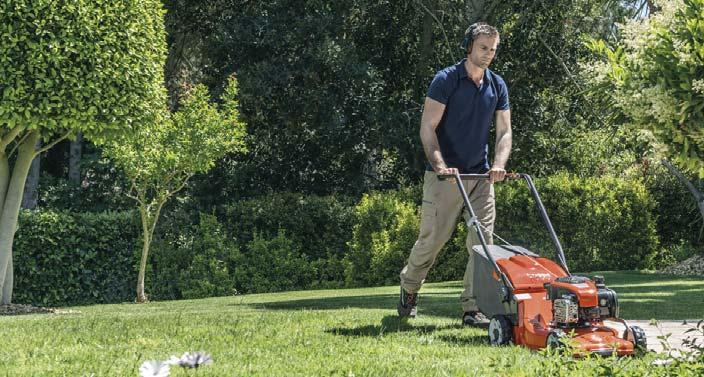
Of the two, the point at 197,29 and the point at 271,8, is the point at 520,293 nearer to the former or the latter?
the point at 271,8

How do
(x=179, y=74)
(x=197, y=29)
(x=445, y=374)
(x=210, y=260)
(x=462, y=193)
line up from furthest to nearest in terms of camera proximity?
(x=179, y=74)
(x=197, y=29)
(x=210, y=260)
(x=462, y=193)
(x=445, y=374)

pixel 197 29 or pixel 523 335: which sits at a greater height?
pixel 197 29

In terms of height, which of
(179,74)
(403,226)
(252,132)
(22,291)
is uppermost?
(179,74)

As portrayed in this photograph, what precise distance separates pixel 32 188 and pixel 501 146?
1446 centimetres

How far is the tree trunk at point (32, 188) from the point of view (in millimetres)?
19391

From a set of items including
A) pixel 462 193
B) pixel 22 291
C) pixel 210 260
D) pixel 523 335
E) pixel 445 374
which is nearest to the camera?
pixel 445 374

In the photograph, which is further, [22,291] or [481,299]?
[22,291]

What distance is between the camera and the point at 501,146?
23.7 ft

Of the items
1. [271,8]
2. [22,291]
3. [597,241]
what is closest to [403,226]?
[597,241]

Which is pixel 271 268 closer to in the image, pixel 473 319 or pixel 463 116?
pixel 473 319

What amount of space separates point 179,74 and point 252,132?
10.7 feet

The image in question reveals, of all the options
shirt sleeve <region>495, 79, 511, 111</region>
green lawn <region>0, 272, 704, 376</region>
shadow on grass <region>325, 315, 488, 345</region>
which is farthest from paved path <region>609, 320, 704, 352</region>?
shirt sleeve <region>495, 79, 511, 111</region>

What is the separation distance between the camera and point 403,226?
1745 cm

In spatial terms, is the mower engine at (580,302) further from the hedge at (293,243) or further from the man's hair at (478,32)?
the hedge at (293,243)
